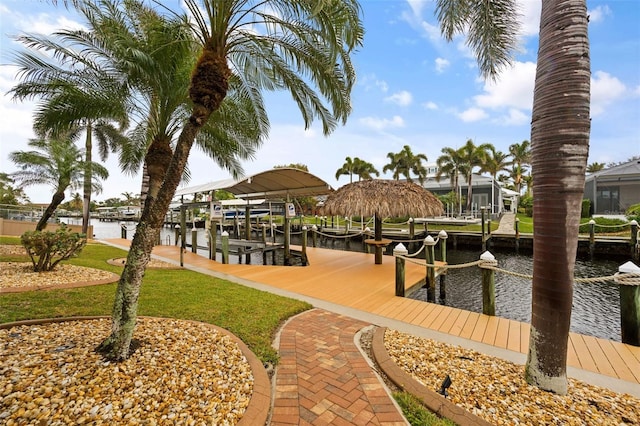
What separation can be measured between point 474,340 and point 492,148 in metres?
35.7

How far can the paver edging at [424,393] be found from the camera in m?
2.40

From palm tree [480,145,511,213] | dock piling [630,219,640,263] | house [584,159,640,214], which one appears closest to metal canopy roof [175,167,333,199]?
dock piling [630,219,640,263]

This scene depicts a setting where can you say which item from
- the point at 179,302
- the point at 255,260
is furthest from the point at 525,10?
the point at 255,260

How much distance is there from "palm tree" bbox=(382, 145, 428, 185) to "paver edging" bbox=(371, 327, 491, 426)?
32495 millimetres

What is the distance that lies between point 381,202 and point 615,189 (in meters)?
29.9

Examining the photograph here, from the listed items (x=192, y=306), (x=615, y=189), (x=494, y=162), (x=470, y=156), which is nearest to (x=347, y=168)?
(x=470, y=156)

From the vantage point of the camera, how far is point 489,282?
5.17 m

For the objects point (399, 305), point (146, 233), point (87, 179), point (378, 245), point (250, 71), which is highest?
point (250, 71)

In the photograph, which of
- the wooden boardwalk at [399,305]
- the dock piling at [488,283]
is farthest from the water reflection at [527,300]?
the dock piling at [488,283]

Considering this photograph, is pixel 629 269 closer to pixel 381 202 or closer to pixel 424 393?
pixel 424 393

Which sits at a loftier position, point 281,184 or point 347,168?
point 347,168

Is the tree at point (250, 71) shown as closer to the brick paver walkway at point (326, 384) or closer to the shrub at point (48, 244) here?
the brick paver walkway at point (326, 384)

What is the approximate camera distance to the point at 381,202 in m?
9.56

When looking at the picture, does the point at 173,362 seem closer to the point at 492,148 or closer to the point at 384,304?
the point at 384,304
